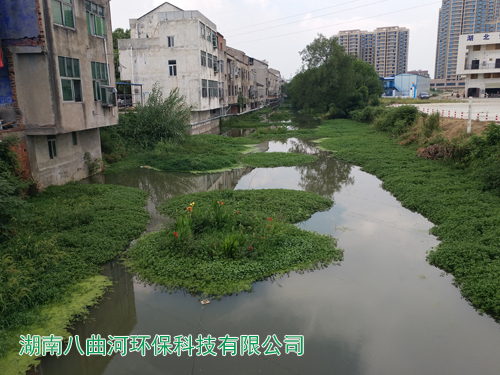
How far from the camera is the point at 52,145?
13.2 metres

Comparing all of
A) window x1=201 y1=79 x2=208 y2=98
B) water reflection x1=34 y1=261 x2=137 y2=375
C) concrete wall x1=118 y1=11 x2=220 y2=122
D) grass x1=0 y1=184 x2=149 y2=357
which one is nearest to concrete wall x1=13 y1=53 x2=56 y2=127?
grass x1=0 y1=184 x2=149 y2=357

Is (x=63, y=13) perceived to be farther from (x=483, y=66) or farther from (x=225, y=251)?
(x=483, y=66)

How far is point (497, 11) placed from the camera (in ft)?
305

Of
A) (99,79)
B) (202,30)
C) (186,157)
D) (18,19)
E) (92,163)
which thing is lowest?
(186,157)

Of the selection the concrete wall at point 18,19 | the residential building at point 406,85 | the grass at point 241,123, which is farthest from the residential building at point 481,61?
the concrete wall at point 18,19

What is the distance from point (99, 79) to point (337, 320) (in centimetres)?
1237

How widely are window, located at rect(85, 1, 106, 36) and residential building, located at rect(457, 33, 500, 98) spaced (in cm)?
5112

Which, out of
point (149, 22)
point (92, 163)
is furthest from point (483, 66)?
point (92, 163)

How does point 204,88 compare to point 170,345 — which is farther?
point 204,88

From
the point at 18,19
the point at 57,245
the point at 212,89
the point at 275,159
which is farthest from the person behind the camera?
the point at 212,89

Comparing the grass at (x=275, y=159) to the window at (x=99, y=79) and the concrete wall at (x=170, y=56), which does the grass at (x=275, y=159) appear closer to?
the window at (x=99, y=79)

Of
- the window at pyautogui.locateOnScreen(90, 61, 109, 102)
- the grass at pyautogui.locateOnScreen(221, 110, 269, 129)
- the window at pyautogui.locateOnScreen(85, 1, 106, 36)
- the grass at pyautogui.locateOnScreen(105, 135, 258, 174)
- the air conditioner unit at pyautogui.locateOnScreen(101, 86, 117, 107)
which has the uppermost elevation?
the window at pyautogui.locateOnScreen(85, 1, 106, 36)

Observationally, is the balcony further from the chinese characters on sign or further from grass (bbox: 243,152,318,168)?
the chinese characters on sign

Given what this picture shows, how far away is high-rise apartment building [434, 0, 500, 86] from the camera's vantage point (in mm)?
93000
